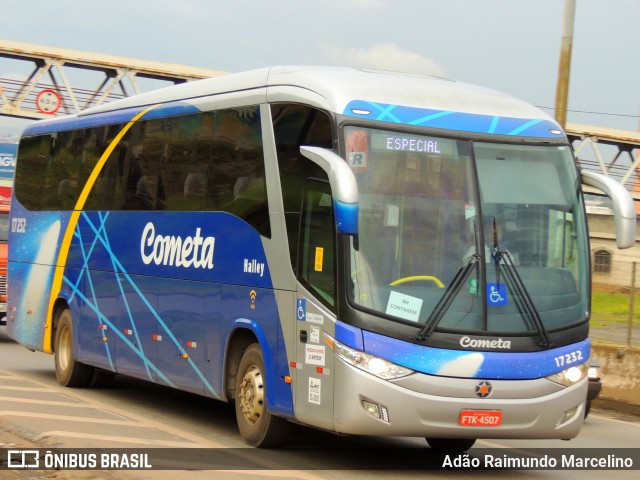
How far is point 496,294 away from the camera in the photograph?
1020 centimetres

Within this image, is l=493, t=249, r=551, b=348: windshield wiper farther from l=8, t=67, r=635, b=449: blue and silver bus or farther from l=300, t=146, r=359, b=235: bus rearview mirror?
l=300, t=146, r=359, b=235: bus rearview mirror

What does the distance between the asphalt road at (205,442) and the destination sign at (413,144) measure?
2.68 meters

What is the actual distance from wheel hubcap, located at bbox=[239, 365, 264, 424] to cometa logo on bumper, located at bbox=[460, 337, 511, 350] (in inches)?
89.8

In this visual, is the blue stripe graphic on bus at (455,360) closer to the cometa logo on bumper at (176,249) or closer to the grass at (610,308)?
the cometa logo on bumper at (176,249)

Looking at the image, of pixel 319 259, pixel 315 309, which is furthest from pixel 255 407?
pixel 319 259

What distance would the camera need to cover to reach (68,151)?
17.4 metres

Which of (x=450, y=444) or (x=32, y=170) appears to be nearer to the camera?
(x=450, y=444)

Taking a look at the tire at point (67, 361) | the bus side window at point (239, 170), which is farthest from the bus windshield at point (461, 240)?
the tire at point (67, 361)

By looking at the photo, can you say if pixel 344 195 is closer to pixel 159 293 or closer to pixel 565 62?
pixel 159 293

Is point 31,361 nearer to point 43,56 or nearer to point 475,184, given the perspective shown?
point 475,184

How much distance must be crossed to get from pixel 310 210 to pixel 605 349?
8581mm

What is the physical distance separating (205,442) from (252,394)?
0.63m

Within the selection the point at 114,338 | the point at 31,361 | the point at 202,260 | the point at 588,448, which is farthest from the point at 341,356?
the point at 31,361

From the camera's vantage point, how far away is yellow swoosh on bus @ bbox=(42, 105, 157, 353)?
1580 centimetres
